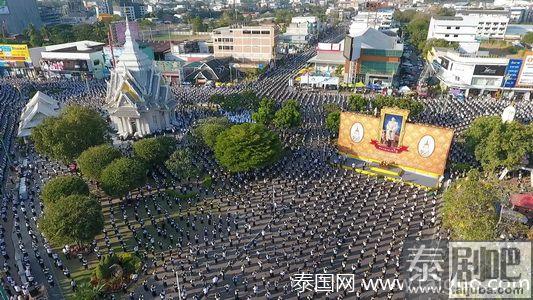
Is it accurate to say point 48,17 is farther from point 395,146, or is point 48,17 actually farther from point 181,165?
point 395,146

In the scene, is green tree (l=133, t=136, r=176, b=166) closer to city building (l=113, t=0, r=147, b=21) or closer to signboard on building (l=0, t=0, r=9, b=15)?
signboard on building (l=0, t=0, r=9, b=15)

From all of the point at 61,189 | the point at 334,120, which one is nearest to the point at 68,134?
the point at 61,189

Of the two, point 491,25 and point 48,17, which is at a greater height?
point 491,25

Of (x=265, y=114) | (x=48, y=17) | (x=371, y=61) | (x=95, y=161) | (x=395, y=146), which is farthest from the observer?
(x=48, y=17)

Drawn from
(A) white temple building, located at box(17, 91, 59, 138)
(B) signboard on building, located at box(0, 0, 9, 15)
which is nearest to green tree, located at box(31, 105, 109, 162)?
(A) white temple building, located at box(17, 91, 59, 138)

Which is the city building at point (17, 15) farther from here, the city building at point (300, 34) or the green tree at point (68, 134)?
the green tree at point (68, 134)

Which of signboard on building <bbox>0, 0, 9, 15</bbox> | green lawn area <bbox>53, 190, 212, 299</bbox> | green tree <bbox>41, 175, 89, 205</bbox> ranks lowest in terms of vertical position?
green lawn area <bbox>53, 190, 212, 299</bbox>

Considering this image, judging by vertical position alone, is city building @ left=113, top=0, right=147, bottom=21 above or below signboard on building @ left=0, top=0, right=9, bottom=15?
below

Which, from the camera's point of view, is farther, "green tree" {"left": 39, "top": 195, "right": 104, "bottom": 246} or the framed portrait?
the framed portrait
